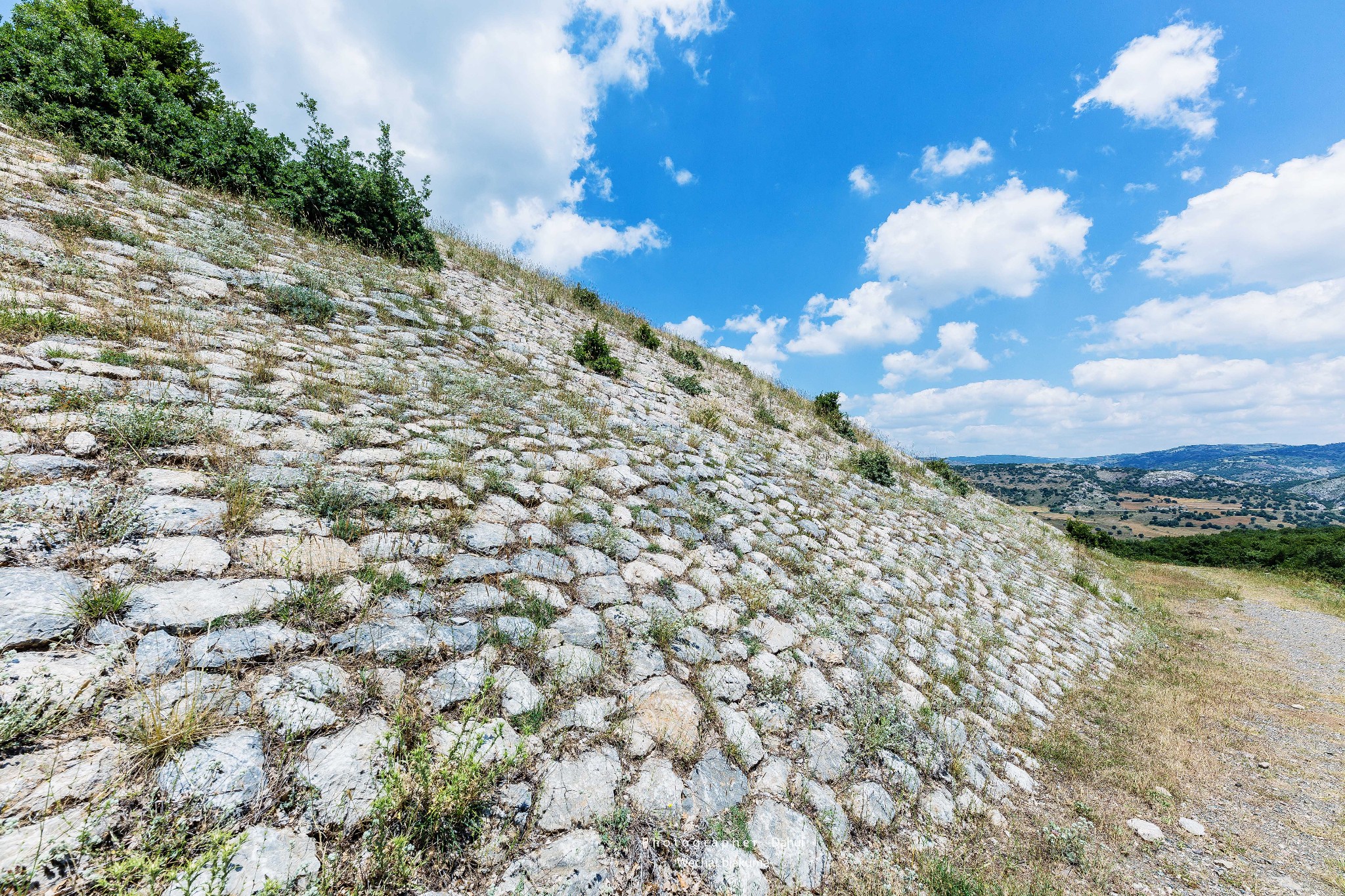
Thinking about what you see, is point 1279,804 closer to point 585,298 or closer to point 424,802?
point 424,802

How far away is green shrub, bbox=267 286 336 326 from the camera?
6.50 metres

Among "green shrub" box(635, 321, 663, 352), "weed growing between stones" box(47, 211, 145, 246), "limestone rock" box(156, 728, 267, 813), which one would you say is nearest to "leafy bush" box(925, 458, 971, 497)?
"green shrub" box(635, 321, 663, 352)

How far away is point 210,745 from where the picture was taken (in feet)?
6.37

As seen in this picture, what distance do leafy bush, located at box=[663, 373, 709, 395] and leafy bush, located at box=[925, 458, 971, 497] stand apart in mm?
9215

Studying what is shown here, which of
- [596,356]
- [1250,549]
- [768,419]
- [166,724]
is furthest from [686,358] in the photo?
[1250,549]

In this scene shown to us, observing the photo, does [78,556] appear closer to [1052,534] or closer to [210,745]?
[210,745]

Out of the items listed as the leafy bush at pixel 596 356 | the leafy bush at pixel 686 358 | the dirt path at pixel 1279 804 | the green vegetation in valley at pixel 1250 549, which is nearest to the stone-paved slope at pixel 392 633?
the dirt path at pixel 1279 804

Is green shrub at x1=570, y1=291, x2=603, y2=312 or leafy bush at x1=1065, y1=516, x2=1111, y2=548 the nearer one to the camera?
green shrub at x1=570, y1=291, x2=603, y2=312

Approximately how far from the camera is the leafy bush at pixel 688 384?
1194 cm

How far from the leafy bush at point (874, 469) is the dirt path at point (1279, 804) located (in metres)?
6.51

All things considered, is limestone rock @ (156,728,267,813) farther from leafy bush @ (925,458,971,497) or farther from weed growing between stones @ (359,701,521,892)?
leafy bush @ (925,458,971,497)

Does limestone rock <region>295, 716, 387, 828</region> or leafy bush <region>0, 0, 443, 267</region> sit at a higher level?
leafy bush <region>0, 0, 443, 267</region>

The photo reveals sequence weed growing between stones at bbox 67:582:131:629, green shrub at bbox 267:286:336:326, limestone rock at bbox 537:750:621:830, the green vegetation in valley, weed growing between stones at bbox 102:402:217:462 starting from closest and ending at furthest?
weed growing between stones at bbox 67:582:131:629 → limestone rock at bbox 537:750:621:830 → weed growing between stones at bbox 102:402:217:462 → green shrub at bbox 267:286:336:326 → the green vegetation in valley

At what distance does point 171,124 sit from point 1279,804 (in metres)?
19.0
